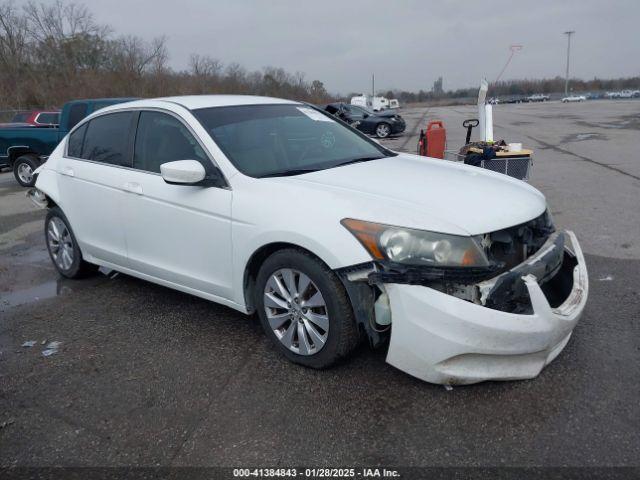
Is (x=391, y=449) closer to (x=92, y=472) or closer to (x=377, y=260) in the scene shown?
(x=377, y=260)

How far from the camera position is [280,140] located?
12.8 ft

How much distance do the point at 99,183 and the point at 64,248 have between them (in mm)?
1111

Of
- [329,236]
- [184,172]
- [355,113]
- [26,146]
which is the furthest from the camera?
[355,113]

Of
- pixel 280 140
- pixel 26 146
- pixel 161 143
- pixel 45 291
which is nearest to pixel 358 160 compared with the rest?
pixel 280 140

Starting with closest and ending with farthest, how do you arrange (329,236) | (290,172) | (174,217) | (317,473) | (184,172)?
(317,473) < (329,236) < (184,172) < (290,172) < (174,217)

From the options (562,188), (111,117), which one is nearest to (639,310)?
(111,117)

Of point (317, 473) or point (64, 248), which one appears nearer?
point (317, 473)

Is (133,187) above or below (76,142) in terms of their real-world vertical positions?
below

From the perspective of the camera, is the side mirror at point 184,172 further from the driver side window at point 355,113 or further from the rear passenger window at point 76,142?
the driver side window at point 355,113

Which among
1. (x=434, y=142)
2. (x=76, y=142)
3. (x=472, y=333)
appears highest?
(x=76, y=142)

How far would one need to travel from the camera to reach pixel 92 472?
96.8 inches

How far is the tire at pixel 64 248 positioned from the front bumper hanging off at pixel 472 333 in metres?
3.41

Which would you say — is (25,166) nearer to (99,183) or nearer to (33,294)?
(33,294)

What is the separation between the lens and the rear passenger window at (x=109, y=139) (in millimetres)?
4305
